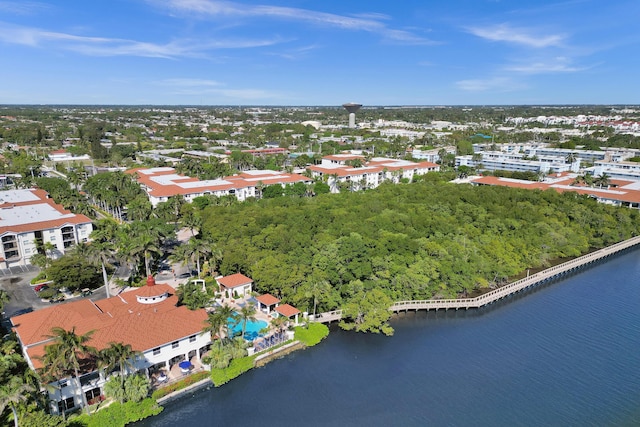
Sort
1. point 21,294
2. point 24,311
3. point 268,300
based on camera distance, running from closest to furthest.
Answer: point 24,311 < point 268,300 < point 21,294

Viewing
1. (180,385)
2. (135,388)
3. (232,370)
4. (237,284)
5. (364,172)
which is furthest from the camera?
(364,172)

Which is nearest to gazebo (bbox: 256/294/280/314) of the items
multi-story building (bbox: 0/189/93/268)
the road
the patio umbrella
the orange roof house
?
the orange roof house

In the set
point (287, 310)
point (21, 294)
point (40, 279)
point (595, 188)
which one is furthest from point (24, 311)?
point (595, 188)

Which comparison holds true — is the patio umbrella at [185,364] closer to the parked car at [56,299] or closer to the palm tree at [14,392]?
the palm tree at [14,392]

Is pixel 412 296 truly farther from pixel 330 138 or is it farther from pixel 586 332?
pixel 330 138

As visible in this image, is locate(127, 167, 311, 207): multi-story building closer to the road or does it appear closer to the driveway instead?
the driveway

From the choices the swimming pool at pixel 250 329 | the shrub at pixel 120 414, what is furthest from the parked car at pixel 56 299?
the shrub at pixel 120 414

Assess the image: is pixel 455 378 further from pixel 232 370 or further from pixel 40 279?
pixel 40 279
